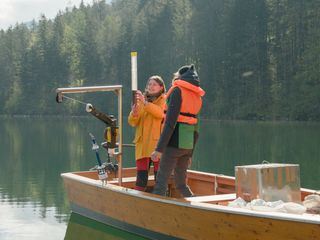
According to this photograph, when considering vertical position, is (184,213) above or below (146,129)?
below

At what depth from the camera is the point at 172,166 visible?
23.5 ft

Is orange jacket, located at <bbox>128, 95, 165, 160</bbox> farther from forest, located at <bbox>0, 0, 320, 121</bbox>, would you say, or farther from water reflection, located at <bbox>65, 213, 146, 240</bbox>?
forest, located at <bbox>0, 0, 320, 121</bbox>

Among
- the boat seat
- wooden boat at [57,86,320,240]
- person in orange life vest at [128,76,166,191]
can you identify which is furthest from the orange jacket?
the boat seat

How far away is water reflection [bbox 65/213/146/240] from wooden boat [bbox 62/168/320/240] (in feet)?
0.29

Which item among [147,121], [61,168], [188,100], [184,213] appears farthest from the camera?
[61,168]

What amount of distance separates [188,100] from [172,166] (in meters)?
0.83

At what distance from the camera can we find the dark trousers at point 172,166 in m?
7.11

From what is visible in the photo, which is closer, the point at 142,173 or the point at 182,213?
the point at 182,213

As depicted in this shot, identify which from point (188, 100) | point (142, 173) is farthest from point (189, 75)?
point (142, 173)

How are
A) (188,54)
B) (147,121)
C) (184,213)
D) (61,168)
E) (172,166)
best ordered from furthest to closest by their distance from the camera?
1. (188,54)
2. (61,168)
3. (147,121)
4. (172,166)
5. (184,213)

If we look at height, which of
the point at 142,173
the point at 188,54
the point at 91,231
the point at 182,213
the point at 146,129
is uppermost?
the point at 188,54

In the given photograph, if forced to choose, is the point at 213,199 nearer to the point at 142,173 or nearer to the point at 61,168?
the point at 142,173

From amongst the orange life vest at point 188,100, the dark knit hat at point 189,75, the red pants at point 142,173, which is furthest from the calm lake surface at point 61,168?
the dark knit hat at point 189,75

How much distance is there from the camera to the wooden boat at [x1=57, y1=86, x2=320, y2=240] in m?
5.62
